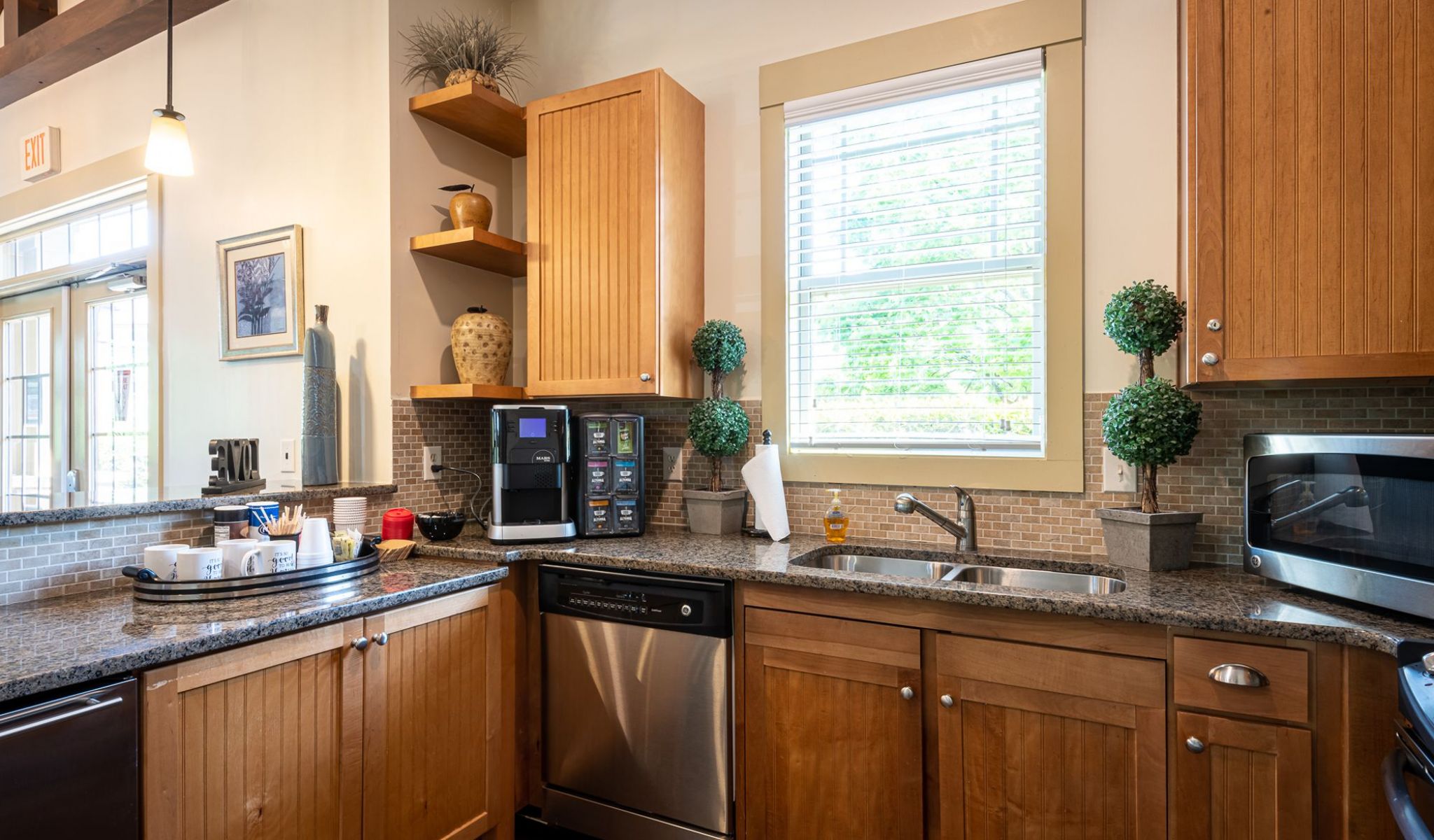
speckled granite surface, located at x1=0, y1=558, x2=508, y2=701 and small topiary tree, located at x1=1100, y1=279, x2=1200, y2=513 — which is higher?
small topiary tree, located at x1=1100, y1=279, x2=1200, y2=513

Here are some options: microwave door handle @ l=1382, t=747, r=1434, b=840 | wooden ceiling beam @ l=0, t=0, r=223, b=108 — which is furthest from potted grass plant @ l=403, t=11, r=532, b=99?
microwave door handle @ l=1382, t=747, r=1434, b=840

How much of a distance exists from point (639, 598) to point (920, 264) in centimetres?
136

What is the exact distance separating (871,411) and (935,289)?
0.44 metres

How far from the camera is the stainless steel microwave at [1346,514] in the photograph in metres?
1.32

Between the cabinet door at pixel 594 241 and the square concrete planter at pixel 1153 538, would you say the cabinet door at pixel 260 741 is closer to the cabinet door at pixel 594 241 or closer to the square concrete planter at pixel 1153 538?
the cabinet door at pixel 594 241

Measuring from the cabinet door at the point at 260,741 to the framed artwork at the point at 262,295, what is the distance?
160cm

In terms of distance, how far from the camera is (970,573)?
2.13 m

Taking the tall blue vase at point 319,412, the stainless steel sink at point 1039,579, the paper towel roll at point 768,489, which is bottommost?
the stainless steel sink at point 1039,579

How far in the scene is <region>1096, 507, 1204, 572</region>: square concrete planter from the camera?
1.80 m

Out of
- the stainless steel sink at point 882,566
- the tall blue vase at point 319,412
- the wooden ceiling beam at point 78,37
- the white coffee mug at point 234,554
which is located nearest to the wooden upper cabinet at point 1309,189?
the stainless steel sink at point 882,566

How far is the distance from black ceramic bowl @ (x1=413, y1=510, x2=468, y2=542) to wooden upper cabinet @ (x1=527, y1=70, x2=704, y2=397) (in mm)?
532

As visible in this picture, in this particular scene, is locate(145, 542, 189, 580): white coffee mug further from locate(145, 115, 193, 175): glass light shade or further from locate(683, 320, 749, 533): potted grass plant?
locate(683, 320, 749, 533): potted grass plant

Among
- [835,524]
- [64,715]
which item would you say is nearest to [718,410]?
[835,524]

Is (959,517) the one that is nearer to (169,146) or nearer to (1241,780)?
(1241,780)
